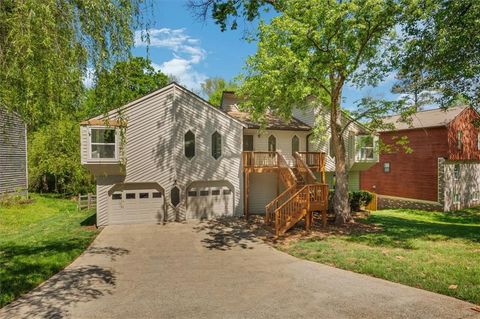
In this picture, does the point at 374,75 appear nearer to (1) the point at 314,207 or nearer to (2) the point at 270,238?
(1) the point at 314,207

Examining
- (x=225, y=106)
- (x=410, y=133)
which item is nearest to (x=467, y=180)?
(x=410, y=133)

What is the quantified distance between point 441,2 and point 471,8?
1.12 metres

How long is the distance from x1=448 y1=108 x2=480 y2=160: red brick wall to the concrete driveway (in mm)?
19223

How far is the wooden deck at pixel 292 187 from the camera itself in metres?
13.6

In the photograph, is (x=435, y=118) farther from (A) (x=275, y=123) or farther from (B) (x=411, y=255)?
(B) (x=411, y=255)

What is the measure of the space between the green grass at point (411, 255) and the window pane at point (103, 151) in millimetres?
9213

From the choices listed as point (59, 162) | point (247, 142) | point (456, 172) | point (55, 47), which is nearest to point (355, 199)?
point (247, 142)

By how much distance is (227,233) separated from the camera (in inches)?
546

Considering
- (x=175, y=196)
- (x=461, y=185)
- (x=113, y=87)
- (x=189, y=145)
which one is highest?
(x=113, y=87)

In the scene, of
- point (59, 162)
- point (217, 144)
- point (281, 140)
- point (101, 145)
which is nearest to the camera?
point (101, 145)

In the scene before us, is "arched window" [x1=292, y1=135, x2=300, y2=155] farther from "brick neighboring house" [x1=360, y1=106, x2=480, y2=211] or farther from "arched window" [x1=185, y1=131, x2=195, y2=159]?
"brick neighboring house" [x1=360, y1=106, x2=480, y2=211]

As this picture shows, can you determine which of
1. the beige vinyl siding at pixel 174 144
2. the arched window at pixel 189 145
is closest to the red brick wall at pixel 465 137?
the beige vinyl siding at pixel 174 144

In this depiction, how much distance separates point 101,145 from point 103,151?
1.00ft

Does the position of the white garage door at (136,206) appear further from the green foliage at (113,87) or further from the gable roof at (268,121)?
the green foliage at (113,87)
